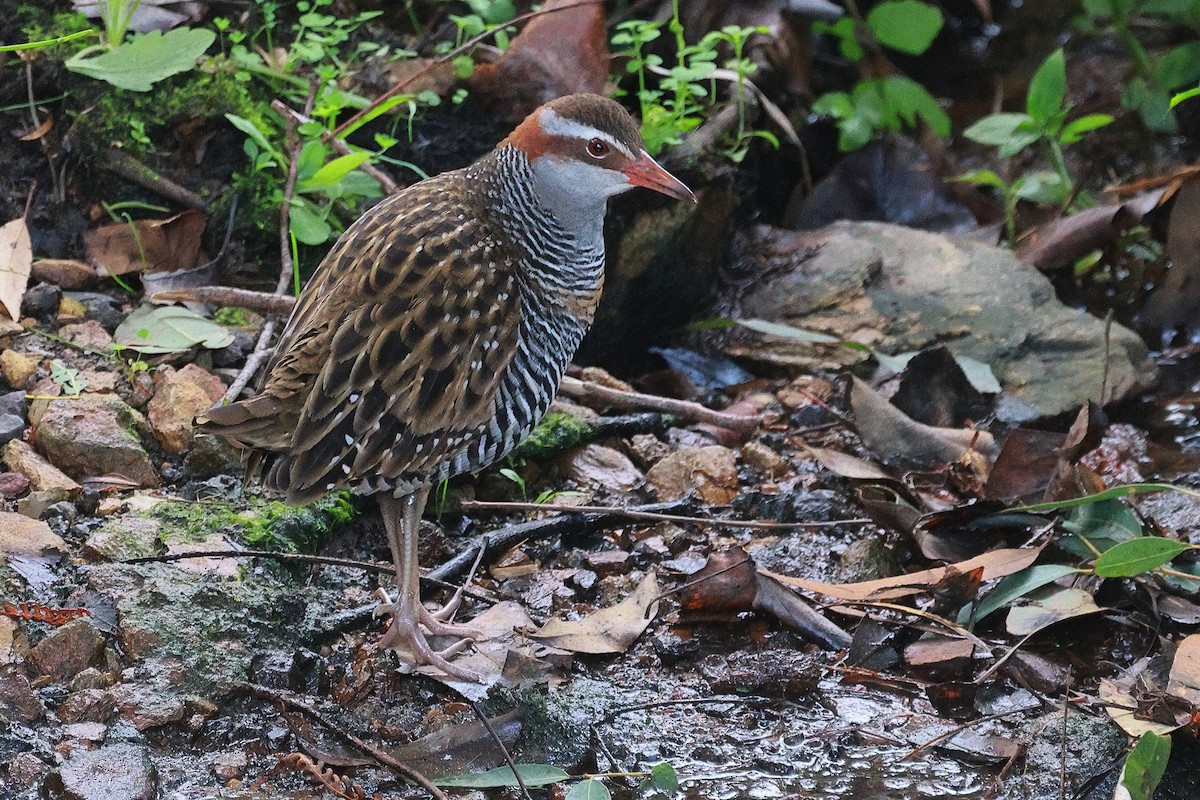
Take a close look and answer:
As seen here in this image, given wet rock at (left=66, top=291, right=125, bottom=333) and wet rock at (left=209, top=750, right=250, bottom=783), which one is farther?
wet rock at (left=66, top=291, right=125, bottom=333)

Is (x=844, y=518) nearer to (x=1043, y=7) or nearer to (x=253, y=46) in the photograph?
(x=253, y=46)

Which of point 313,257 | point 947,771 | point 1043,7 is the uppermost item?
point 1043,7

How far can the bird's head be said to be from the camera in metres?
3.53

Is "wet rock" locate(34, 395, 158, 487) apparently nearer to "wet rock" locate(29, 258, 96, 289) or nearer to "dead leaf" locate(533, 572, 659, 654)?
"wet rock" locate(29, 258, 96, 289)

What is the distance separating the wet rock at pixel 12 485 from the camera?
363 centimetres

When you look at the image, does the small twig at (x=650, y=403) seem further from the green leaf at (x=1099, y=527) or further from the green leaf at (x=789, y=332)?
the green leaf at (x=1099, y=527)

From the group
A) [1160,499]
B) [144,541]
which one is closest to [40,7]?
[144,541]

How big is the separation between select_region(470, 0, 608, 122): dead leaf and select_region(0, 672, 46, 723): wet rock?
2749 mm

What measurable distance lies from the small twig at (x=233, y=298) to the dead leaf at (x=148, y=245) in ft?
0.77

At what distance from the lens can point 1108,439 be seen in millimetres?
4699

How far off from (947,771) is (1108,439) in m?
1.93

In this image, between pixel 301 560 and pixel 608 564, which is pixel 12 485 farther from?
pixel 608 564

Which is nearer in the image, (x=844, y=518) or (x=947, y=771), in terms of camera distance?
(x=947, y=771)

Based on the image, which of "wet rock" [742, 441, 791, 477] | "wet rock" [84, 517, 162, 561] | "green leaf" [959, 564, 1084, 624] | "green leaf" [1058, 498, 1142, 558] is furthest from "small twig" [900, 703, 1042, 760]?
"wet rock" [84, 517, 162, 561]
